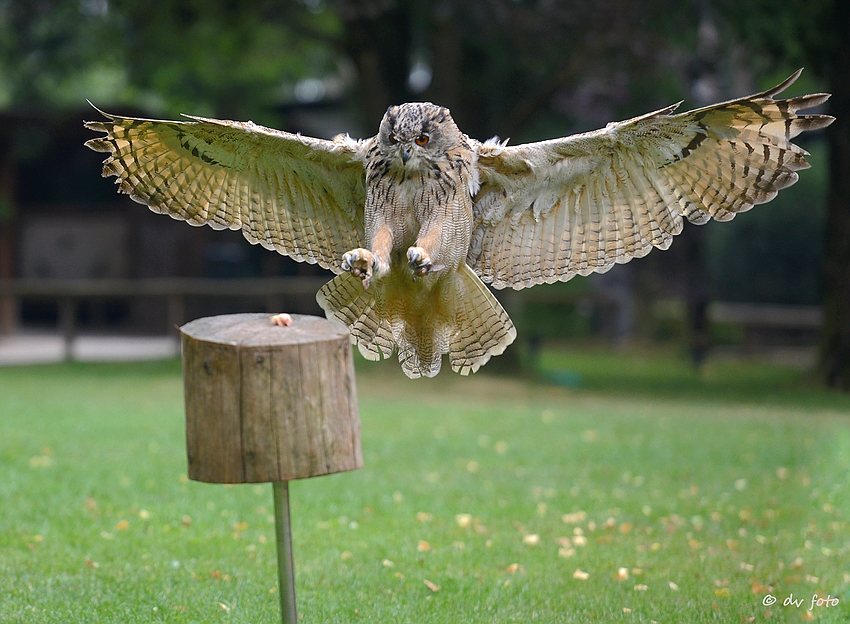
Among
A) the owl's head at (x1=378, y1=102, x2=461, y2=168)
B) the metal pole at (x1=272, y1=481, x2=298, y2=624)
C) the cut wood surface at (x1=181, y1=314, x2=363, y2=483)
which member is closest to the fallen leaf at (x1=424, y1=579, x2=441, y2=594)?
the metal pole at (x1=272, y1=481, x2=298, y2=624)

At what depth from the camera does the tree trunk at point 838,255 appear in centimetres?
1273

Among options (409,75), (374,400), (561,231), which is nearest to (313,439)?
(561,231)

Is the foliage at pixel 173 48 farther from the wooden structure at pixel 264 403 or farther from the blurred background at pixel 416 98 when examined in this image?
the wooden structure at pixel 264 403

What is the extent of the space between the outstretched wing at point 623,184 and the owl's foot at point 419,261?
861 mm

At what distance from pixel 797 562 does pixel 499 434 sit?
452cm

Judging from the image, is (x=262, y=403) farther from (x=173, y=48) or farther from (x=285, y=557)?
(x=173, y=48)

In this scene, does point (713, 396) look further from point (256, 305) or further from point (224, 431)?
point (224, 431)

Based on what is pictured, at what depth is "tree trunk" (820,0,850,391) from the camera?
12.7 meters

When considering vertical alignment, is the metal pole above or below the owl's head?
below

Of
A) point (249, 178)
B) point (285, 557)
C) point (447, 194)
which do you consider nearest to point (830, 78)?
point (447, 194)

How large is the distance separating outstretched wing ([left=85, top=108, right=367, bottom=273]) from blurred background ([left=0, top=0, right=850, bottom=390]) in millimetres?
7713

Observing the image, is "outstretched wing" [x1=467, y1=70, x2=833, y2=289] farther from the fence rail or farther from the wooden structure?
the fence rail

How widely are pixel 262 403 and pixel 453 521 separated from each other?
3.50 metres

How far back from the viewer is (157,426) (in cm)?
961
